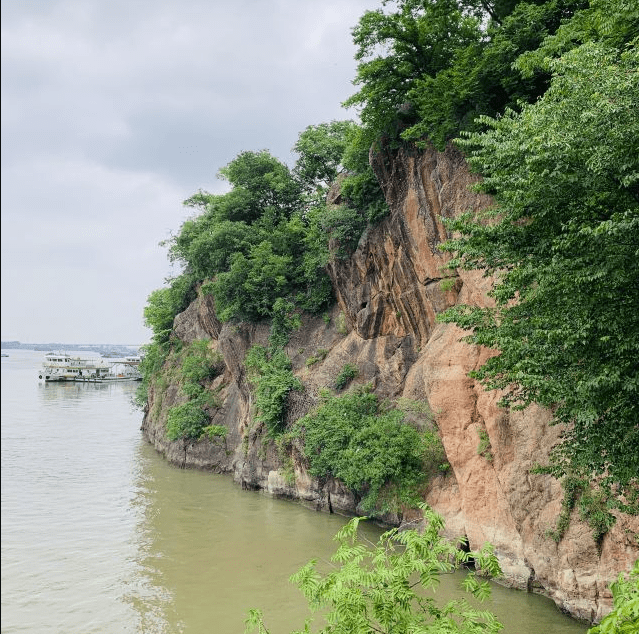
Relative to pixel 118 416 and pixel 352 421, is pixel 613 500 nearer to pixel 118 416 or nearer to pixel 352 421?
pixel 352 421

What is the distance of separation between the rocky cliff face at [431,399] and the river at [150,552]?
0.91 metres

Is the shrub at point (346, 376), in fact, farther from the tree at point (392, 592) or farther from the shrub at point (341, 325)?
the tree at point (392, 592)

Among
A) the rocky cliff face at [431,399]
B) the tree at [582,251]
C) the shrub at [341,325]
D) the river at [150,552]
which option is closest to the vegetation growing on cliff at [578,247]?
the tree at [582,251]

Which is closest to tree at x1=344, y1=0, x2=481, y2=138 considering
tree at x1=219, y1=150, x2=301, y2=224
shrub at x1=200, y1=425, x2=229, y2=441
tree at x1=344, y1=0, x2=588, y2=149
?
tree at x1=344, y1=0, x2=588, y2=149

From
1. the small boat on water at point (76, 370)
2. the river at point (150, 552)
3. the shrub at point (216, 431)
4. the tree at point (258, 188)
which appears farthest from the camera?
the small boat on water at point (76, 370)

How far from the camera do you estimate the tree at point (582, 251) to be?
7688mm

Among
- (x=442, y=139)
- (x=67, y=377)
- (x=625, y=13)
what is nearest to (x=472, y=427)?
(x=442, y=139)

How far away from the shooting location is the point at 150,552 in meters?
15.0

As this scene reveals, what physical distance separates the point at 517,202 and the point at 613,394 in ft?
11.4

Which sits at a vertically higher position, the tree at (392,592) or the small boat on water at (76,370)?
the tree at (392,592)

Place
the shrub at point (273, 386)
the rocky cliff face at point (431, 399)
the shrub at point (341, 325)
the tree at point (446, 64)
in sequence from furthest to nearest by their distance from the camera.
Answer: the shrub at point (341, 325) < the shrub at point (273, 386) < the tree at point (446, 64) < the rocky cliff face at point (431, 399)

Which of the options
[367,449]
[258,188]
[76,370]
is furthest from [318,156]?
[76,370]

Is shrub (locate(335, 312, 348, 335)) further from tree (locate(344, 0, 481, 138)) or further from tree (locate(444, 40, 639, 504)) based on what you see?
tree (locate(444, 40, 639, 504))

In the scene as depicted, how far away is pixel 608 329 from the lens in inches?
310
